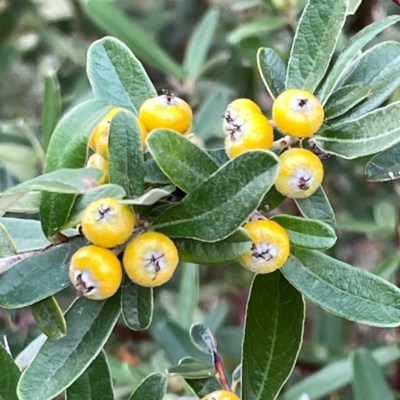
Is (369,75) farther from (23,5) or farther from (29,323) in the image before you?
(23,5)

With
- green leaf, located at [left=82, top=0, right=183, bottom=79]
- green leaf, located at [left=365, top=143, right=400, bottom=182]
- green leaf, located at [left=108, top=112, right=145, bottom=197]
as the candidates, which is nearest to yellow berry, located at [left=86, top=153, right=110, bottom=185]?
green leaf, located at [left=108, top=112, right=145, bottom=197]

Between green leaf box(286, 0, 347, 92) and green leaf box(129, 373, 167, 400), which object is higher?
green leaf box(286, 0, 347, 92)

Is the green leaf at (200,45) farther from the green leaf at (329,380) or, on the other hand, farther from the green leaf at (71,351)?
the green leaf at (71,351)

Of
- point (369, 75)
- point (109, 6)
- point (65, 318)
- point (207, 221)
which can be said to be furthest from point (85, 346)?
point (109, 6)

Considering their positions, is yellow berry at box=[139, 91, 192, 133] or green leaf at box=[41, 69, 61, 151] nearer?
yellow berry at box=[139, 91, 192, 133]

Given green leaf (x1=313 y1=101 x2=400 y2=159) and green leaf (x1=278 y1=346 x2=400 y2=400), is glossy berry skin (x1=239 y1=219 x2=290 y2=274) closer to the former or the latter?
green leaf (x1=313 y1=101 x2=400 y2=159)

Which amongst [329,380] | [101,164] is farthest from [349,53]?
[329,380]

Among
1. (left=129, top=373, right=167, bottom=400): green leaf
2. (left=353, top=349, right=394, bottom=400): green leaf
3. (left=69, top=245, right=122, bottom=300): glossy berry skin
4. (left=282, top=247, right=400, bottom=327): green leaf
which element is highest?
(left=69, top=245, right=122, bottom=300): glossy berry skin

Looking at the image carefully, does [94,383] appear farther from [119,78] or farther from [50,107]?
[50,107]
